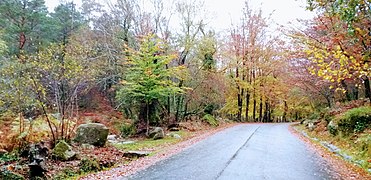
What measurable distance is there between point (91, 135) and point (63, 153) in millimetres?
2748

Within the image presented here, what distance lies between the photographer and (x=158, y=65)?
16.3 metres

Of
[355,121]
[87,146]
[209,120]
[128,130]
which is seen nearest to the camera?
[87,146]

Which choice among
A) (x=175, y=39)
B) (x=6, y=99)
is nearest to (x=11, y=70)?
(x=6, y=99)

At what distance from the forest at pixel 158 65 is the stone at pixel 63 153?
1.24 m

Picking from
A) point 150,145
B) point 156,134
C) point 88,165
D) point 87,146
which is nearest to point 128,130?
point 156,134

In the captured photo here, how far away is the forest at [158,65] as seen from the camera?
33.9 ft

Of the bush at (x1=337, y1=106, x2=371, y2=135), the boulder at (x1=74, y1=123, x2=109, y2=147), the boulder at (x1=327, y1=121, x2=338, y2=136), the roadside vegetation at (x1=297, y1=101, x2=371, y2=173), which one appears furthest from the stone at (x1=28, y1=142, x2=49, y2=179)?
the boulder at (x1=327, y1=121, x2=338, y2=136)

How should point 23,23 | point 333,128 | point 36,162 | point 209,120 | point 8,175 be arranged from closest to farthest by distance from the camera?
point 8,175 → point 36,162 → point 333,128 → point 209,120 → point 23,23

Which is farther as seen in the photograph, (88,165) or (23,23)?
(23,23)

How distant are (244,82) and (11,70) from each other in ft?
85.6

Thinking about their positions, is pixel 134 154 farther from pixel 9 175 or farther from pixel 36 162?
pixel 9 175

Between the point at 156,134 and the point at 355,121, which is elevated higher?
the point at 355,121

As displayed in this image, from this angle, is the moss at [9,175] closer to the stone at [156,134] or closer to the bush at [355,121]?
the stone at [156,134]

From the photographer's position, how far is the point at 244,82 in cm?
3312
